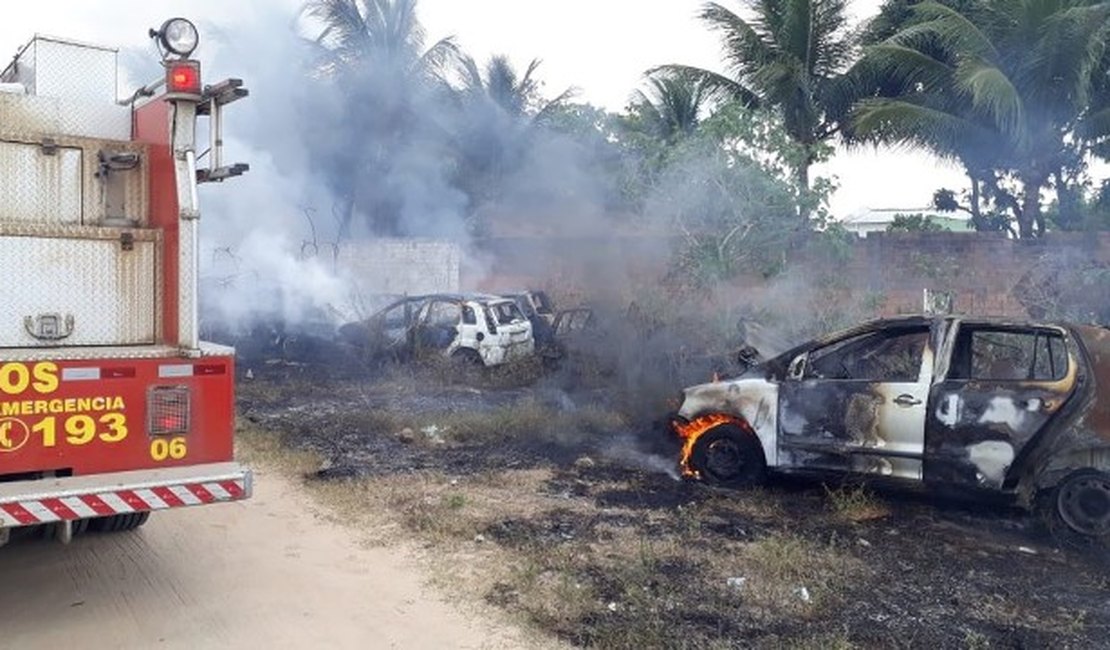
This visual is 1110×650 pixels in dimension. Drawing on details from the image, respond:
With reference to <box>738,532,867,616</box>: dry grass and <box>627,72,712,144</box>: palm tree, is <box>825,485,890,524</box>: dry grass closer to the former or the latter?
<box>738,532,867,616</box>: dry grass

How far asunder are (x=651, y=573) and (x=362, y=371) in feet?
30.2

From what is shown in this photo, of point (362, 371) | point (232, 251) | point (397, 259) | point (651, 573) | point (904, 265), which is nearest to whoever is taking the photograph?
point (651, 573)

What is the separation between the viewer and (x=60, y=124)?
15.4 feet

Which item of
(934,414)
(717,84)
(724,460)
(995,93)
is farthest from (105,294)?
(717,84)

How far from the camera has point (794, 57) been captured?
17719 millimetres

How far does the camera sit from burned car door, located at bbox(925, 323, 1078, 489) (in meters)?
5.73

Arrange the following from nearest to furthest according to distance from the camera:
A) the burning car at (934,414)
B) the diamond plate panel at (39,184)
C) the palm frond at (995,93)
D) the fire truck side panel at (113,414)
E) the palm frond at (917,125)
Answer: the fire truck side panel at (113,414)
the diamond plate panel at (39,184)
the burning car at (934,414)
the palm frond at (995,93)
the palm frond at (917,125)

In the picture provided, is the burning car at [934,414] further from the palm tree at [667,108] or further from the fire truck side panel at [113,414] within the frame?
the palm tree at [667,108]

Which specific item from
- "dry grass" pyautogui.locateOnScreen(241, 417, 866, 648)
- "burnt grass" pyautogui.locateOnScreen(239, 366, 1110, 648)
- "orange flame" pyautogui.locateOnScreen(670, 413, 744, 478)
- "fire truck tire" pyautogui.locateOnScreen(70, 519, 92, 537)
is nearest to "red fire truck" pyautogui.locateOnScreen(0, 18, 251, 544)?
"fire truck tire" pyautogui.locateOnScreen(70, 519, 92, 537)

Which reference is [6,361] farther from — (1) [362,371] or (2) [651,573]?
(1) [362,371]

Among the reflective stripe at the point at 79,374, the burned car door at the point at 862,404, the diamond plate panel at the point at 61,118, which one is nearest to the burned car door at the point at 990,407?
the burned car door at the point at 862,404

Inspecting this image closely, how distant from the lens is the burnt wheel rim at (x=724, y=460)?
6.85 metres

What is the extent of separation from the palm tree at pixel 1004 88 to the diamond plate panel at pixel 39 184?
13.5 meters

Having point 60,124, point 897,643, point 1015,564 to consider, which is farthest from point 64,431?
point 1015,564
